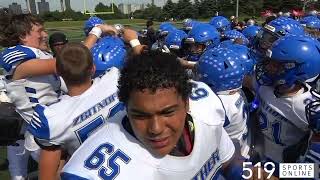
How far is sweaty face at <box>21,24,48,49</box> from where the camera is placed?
380 cm

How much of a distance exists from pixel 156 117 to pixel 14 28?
2569 mm

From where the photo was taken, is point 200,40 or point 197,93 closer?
point 197,93

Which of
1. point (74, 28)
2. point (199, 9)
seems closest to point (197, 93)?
point (74, 28)

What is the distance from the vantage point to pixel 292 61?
293 centimetres

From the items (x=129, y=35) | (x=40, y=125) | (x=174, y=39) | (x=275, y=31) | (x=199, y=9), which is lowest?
(x=199, y=9)

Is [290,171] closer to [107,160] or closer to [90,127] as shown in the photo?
[90,127]

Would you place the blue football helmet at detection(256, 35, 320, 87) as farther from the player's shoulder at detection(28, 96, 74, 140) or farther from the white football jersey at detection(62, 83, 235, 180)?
the player's shoulder at detection(28, 96, 74, 140)

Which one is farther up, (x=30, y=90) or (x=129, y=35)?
(x=129, y=35)

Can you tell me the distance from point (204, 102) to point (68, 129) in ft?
2.88

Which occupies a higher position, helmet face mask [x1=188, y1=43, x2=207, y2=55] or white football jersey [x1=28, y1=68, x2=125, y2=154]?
white football jersey [x1=28, y1=68, x2=125, y2=154]

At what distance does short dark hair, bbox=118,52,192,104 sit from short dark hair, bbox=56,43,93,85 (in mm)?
845

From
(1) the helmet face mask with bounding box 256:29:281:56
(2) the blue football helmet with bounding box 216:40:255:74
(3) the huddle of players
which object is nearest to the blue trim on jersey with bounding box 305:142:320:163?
(3) the huddle of players

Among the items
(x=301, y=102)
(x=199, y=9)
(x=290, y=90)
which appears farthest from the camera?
(x=199, y=9)

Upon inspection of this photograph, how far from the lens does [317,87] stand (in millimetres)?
3285
